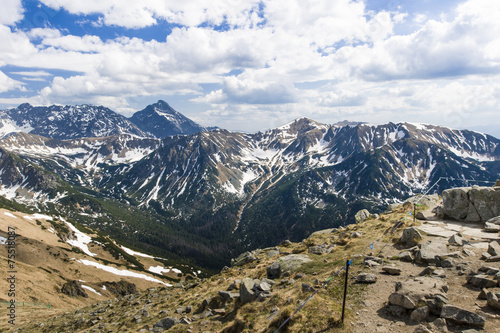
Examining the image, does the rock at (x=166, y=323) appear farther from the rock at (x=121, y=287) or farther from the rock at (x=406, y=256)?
the rock at (x=121, y=287)

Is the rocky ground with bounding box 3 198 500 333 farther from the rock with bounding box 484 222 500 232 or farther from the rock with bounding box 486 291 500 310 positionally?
the rock with bounding box 484 222 500 232

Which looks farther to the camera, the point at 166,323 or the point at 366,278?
the point at 166,323

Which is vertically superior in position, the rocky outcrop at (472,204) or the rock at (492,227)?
the rocky outcrop at (472,204)

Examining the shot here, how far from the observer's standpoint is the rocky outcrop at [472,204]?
3359 centimetres

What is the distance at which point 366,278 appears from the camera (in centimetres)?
2116

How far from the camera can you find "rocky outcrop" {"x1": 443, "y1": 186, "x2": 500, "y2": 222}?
3359 cm

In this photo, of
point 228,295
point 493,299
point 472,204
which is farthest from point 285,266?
point 472,204

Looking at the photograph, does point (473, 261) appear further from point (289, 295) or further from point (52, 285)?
point (52, 285)

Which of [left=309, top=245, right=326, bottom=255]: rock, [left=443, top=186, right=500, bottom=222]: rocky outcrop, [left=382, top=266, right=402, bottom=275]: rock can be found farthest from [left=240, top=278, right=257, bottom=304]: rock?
[left=443, top=186, right=500, bottom=222]: rocky outcrop

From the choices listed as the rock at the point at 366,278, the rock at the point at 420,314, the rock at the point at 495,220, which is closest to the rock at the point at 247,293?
the rock at the point at 366,278

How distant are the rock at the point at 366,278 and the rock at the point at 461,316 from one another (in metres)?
6.40

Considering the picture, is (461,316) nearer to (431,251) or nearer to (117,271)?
(431,251)

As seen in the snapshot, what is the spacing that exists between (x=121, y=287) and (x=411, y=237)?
13059 cm

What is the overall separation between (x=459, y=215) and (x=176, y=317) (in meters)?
40.1
